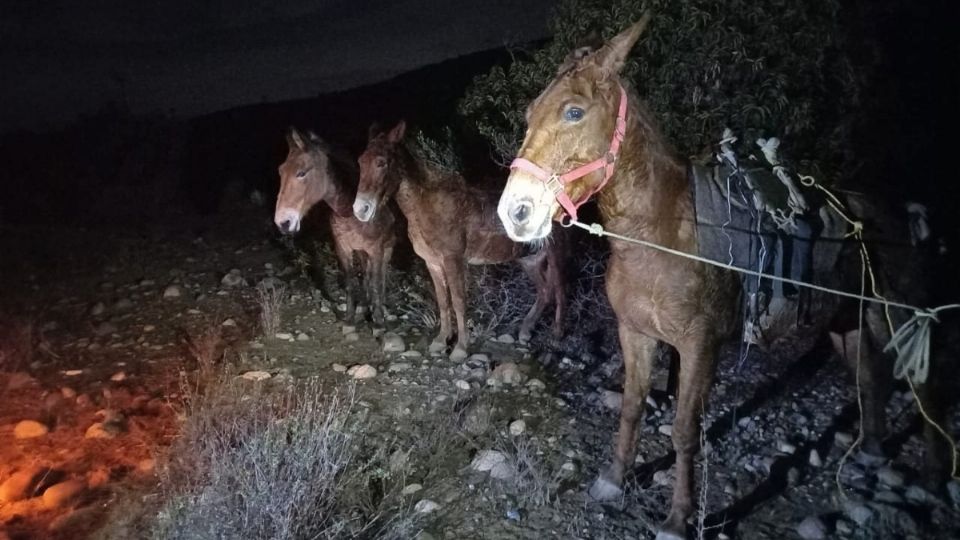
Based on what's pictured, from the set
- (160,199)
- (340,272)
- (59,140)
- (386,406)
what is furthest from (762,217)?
(59,140)

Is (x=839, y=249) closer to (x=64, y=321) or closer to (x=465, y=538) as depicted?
(x=465, y=538)

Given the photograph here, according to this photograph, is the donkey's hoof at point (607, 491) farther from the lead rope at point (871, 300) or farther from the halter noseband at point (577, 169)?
the halter noseband at point (577, 169)

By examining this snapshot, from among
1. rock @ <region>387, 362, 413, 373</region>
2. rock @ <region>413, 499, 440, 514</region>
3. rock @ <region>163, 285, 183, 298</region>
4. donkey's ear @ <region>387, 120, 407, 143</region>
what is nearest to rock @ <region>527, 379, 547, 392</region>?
rock @ <region>387, 362, 413, 373</region>

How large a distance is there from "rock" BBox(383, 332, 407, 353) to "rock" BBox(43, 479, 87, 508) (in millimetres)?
3004

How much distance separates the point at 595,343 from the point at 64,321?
216 inches

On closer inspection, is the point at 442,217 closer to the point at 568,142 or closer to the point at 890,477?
the point at 568,142

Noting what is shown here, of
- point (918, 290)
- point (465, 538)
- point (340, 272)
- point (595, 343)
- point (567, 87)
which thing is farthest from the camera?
point (340, 272)

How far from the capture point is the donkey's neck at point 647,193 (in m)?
3.61

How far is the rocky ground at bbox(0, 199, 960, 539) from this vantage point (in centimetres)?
434

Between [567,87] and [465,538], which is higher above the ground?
[567,87]

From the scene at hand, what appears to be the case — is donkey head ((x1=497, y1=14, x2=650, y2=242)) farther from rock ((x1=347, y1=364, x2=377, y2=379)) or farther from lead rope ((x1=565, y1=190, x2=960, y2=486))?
rock ((x1=347, y1=364, x2=377, y2=379))

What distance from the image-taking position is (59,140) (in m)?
14.7

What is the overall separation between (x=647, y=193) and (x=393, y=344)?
380 centimetres

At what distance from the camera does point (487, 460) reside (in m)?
4.83
